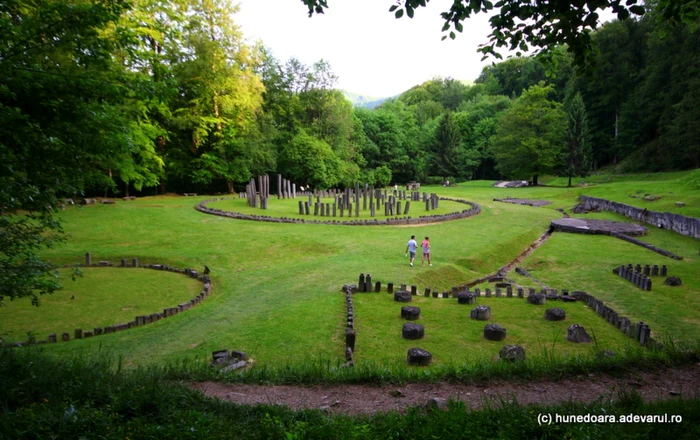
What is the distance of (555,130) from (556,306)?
43816 millimetres

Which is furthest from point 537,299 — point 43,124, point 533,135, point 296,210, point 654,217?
point 533,135

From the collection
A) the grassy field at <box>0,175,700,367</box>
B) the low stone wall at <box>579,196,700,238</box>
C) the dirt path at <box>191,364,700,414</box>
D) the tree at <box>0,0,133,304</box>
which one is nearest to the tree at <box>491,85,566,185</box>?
the low stone wall at <box>579,196,700,238</box>

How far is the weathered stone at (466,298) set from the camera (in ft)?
39.3

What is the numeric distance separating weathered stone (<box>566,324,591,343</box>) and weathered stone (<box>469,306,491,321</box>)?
1.90 m

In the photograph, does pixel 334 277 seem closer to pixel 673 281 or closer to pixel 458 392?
pixel 458 392

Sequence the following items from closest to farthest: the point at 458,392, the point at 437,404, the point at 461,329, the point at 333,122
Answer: the point at 437,404, the point at 458,392, the point at 461,329, the point at 333,122

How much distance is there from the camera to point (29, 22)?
7.66 meters

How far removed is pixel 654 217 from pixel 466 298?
62.5 ft

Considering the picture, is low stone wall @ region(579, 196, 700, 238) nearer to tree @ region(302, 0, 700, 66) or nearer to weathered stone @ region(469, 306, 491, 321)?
weathered stone @ region(469, 306, 491, 321)

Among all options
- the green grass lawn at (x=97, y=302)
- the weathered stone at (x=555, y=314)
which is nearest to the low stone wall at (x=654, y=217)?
the weathered stone at (x=555, y=314)

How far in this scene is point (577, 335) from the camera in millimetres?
9273

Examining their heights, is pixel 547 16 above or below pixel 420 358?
above

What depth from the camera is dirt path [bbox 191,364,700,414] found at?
5148 mm

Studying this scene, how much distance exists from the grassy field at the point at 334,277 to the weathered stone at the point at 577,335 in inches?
12.0
